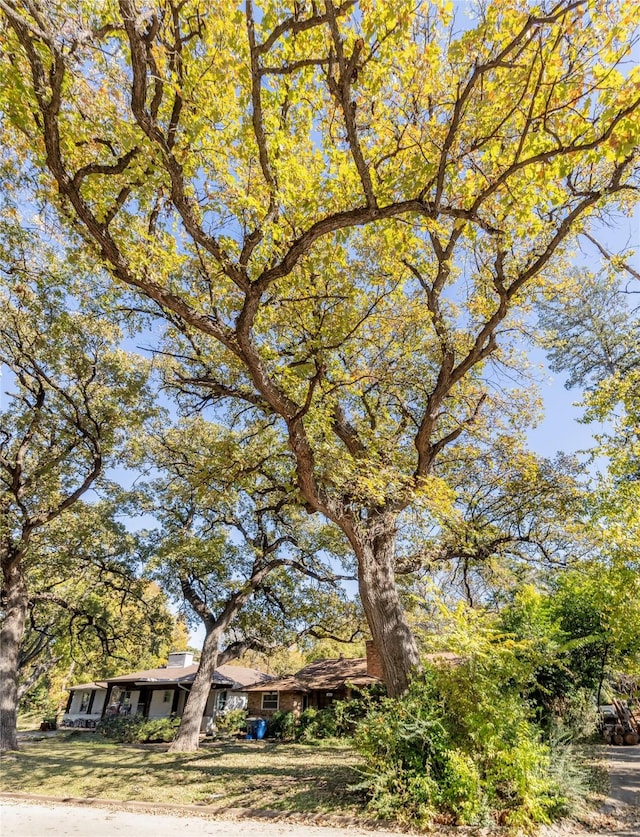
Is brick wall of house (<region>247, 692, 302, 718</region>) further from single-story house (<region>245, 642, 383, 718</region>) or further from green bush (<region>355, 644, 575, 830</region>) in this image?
green bush (<region>355, 644, 575, 830</region>)

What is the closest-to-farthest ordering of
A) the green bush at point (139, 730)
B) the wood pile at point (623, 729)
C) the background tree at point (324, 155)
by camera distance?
1. the background tree at point (324, 155)
2. the wood pile at point (623, 729)
3. the green bush at point (139, 730)

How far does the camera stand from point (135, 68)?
14.3 ft

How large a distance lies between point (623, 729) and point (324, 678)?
474 inches

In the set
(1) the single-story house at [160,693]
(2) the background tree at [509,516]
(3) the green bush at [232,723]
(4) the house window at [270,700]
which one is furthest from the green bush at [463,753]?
(1) the single-story house at [160,693]

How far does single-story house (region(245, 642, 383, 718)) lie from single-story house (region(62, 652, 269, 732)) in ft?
3.89

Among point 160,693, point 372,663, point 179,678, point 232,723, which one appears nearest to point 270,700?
point 232,723

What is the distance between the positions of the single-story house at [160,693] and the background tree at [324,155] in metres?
21.2

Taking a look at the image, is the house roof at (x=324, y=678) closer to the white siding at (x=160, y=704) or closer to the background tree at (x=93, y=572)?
the background tree at (x=93, y=572)

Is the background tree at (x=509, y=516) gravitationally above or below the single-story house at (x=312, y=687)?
above

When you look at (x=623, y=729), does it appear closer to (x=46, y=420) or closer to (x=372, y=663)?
(x=372, y=663)

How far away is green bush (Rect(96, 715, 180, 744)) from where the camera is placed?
1955 cm

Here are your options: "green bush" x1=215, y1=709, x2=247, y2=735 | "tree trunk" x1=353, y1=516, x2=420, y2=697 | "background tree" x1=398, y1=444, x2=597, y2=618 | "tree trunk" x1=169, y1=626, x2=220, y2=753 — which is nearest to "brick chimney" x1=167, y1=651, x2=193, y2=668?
"green bush" x1=215, y1=709, x2=247, y2=735

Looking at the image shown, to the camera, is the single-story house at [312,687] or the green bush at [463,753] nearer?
the green bush at [463,753]

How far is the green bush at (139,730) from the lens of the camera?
19.5 meters
